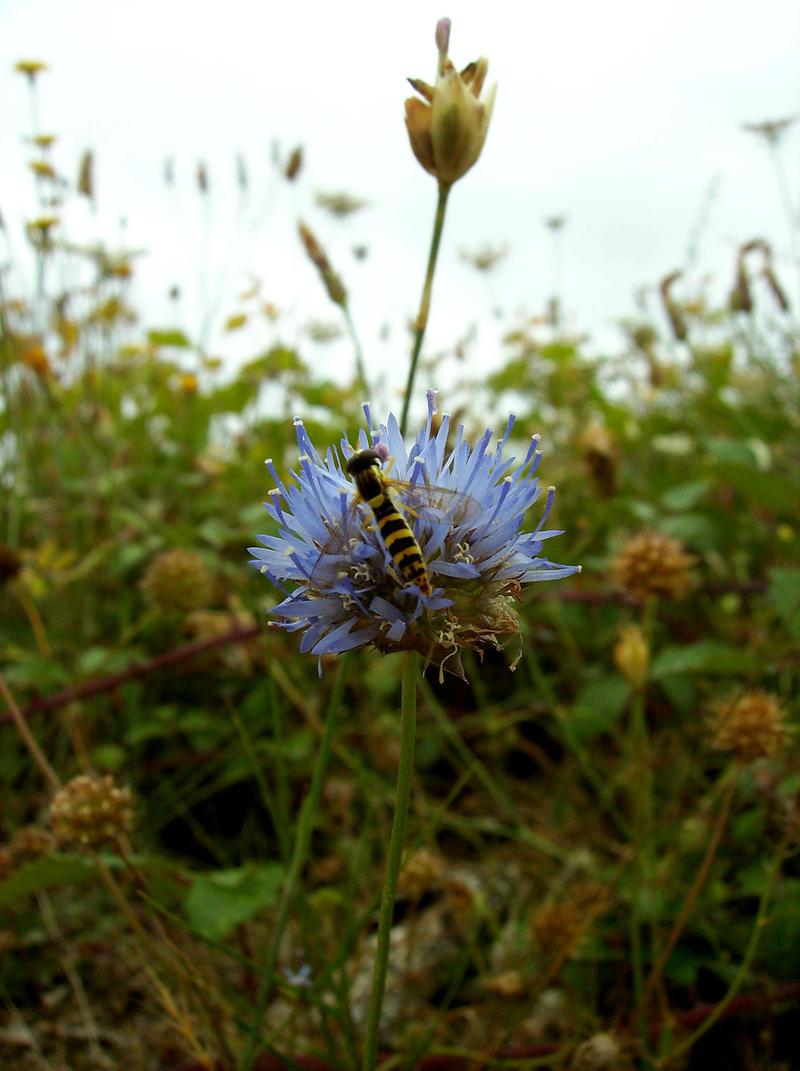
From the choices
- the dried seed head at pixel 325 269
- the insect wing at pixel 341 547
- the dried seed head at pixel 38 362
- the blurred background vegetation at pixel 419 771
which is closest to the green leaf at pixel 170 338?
the blurred background vegetation at pixel 419 771

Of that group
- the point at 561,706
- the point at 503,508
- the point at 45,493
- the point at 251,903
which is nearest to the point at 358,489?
the point at 503,508

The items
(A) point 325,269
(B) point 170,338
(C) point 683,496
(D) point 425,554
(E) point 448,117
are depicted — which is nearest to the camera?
(D) point 425,554

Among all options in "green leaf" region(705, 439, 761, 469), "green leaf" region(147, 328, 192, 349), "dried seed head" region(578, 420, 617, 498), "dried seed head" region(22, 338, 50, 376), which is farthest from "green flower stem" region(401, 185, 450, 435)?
"green leaf" region(147, 328, 192, 349)

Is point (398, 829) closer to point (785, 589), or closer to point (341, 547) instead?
point (341, 547)

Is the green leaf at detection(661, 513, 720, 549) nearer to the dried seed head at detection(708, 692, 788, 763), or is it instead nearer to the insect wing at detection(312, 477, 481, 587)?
the dried seed head at detection(708, 692, 788, 763)

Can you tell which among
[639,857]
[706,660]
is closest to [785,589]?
[706,660]

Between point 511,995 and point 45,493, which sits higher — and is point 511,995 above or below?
below

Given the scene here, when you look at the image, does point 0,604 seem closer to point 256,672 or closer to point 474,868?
point 256,672
